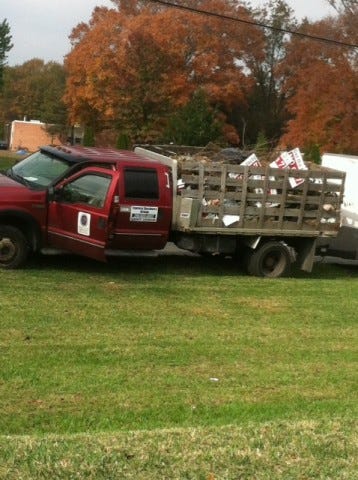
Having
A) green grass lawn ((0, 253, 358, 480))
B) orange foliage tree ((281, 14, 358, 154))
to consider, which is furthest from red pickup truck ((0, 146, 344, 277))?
orange foliage tree ((281, 14, 358, 154))

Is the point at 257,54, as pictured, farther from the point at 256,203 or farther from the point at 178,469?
the point at 178,469

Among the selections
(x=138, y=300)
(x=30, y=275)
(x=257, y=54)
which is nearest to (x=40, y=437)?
(x=138, y=300)

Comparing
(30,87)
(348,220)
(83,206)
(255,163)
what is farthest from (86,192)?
(30,87)

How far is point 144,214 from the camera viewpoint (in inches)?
477

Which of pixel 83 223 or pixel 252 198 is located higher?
pixel 252 198

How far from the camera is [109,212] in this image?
11664 millimetres

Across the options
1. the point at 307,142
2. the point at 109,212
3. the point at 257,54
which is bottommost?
the point at 109,212

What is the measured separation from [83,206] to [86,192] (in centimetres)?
22

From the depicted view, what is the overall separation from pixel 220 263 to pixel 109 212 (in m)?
3.86

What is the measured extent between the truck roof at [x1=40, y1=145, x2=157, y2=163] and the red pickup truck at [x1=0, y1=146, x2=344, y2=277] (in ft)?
0.06

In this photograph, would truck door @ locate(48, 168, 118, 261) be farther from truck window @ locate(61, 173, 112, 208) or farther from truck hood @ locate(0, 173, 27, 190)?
truck hood @ locate(0, 173, 27, 190)

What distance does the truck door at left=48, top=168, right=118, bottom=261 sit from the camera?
11.6 meters

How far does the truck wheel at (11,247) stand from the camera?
1141cm

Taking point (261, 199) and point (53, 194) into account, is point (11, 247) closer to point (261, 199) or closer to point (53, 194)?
point (53, 194)
